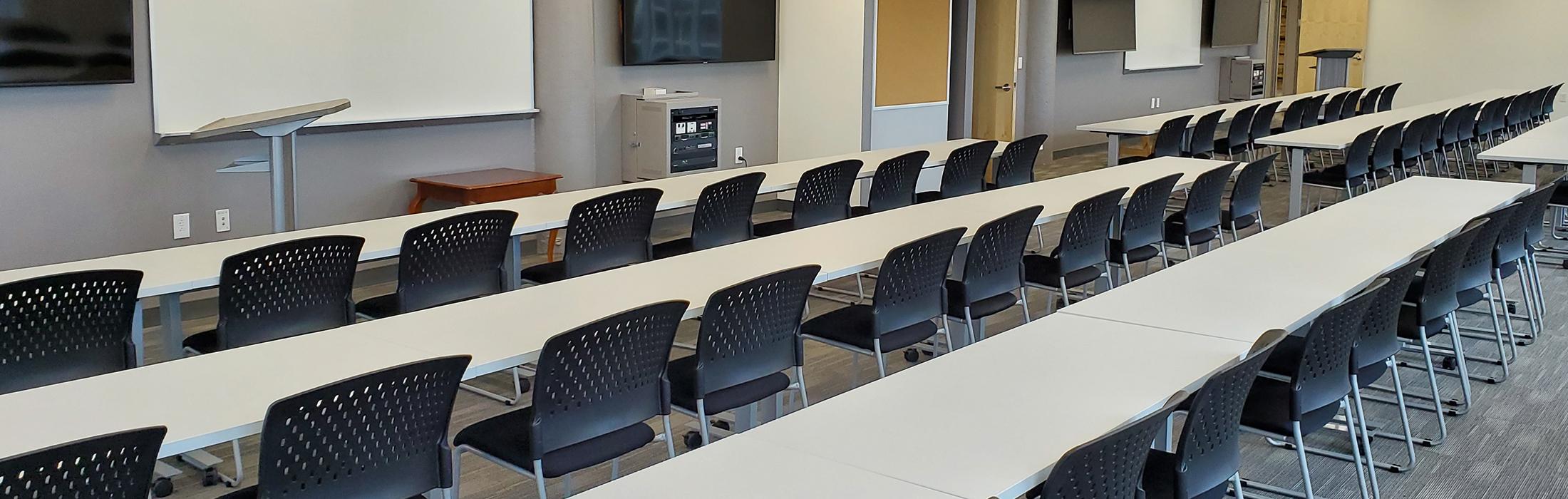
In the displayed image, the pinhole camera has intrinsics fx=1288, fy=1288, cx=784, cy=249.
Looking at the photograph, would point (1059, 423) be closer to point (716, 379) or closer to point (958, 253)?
point (716, 379)

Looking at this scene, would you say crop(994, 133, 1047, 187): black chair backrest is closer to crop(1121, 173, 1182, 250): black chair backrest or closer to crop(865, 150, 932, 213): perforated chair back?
crop(865, 150, 932, 213): perforated chair back

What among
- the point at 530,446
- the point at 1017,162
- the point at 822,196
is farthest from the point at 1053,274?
the point at 530,446

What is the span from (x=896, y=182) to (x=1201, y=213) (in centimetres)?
158

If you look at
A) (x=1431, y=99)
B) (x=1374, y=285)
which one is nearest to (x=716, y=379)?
(x=1374, y=285)

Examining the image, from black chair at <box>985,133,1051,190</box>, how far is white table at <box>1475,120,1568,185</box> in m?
2.63

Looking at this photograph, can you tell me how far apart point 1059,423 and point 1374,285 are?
1390 mm

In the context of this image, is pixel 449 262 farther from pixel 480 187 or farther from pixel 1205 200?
pixel 1205 200

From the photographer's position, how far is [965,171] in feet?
24.5

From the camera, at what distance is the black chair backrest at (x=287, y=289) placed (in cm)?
406

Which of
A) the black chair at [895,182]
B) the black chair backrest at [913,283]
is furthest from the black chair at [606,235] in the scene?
the black chair at [895,182]

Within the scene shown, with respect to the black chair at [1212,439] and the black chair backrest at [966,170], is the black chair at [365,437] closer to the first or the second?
the black chair at [1212,439]

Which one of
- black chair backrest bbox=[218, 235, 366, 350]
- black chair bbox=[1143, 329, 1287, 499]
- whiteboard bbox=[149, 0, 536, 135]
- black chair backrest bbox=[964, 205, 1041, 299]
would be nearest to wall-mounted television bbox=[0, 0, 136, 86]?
whiteboard bbox=[149, 0, 536, 135]

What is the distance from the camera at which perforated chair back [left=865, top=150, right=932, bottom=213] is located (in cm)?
681

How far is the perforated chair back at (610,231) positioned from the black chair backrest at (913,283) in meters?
1.32
